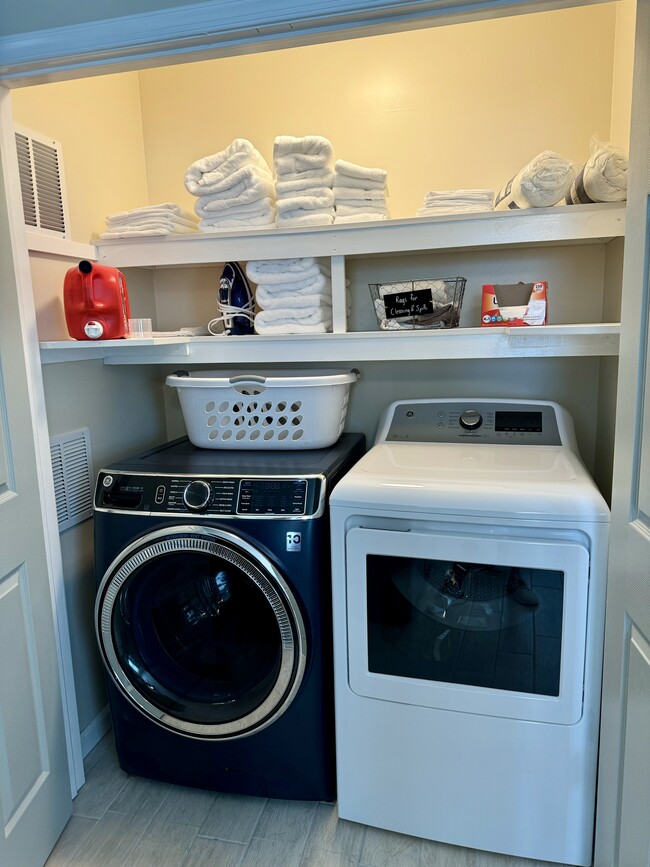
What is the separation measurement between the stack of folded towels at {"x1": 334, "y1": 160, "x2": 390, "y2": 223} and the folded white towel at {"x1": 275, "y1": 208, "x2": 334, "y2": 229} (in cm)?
3

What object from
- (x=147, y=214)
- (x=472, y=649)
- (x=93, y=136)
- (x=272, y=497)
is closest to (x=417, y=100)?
(x=147, y=214)

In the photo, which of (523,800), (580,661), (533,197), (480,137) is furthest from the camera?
(480,137)

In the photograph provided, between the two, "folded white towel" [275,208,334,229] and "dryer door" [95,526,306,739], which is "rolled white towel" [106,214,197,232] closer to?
"folded white towel" [275,208,334,229]

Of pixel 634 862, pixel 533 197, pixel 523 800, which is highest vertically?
pixel 533 197

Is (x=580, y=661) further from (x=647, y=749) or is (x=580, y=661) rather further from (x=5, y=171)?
(x=5, y=171)

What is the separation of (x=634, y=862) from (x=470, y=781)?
0.43 m

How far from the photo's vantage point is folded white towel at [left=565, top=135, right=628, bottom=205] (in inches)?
58.3

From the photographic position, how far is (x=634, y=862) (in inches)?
45.4

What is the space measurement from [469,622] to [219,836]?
3.13 ft

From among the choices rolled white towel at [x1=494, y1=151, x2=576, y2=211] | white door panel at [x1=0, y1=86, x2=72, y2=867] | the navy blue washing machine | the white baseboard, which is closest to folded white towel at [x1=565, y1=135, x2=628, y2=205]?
rolled white towel at [x1=494, y1=151, x2=576, y2=211]

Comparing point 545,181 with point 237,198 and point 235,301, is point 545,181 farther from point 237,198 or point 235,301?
point 235,301

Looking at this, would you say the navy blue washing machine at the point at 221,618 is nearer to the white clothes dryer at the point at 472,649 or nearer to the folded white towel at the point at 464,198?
the white clothes dryer at the point at 472,649

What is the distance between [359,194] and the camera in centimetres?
178

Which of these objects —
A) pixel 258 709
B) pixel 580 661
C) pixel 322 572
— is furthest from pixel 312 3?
pixel 258 709
